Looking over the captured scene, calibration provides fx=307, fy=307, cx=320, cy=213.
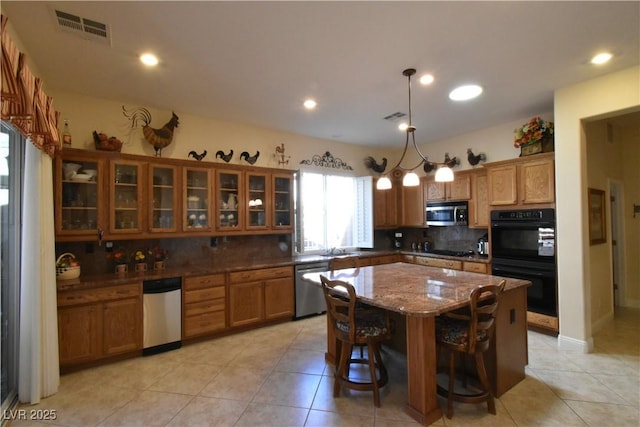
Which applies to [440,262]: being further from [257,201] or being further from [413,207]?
[257,201]

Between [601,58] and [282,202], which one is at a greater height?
[601,58]

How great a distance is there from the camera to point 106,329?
3.16 m

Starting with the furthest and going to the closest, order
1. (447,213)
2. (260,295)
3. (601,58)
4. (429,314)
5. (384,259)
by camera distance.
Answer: (384,259) < (447,213) < (260,295) < (601,58) < (429,314)

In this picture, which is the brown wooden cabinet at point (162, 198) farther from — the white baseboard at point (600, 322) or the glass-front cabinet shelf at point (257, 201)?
the white baseboard at point (600, 322)

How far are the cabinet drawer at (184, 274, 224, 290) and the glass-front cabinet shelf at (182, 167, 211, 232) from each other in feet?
2.11

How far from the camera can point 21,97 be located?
1734 mm

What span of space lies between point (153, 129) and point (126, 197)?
35.6 inches

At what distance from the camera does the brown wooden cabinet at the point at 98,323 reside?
9.71ft

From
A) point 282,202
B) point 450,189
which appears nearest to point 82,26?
point 282,202

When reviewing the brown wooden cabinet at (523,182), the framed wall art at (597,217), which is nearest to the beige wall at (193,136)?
the brown wooden cabinet at (523,182)

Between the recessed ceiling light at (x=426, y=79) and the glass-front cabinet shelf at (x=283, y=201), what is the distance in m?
2.37

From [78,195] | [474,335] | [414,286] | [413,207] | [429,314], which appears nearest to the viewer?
[429,314]

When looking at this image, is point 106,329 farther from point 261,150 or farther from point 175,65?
point 261,150

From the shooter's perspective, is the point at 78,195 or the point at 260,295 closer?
the point at 78,195
